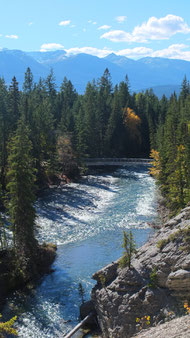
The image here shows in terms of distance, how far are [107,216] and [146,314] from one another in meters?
28.2

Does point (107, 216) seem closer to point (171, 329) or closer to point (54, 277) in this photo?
point (54, 277)

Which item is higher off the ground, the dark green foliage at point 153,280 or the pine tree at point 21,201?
the pine tree at point 21,201

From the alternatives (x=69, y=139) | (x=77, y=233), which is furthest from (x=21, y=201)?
(x=69, y=139)

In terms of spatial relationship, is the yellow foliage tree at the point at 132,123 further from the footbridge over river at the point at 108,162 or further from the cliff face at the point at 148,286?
the cliff face at the point at 148,286

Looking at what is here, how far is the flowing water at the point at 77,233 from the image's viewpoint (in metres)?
25.9

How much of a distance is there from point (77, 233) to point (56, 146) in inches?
1299

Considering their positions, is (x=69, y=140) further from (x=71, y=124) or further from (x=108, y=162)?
(x=108, y=162)

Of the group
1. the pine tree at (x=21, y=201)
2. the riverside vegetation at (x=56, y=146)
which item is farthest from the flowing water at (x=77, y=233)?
the pine tree at (x=21, y=201)

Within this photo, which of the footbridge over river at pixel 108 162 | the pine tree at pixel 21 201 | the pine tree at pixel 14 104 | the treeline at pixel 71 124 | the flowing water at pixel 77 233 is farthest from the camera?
the footbridge over river at pixel 108 162

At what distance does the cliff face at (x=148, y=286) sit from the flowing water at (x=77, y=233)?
Answer: 4480mm

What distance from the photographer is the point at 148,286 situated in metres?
20.5

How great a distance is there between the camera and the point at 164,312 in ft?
63.5

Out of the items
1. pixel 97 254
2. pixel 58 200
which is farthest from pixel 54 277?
pixel 58 200

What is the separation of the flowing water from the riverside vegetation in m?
2.39
